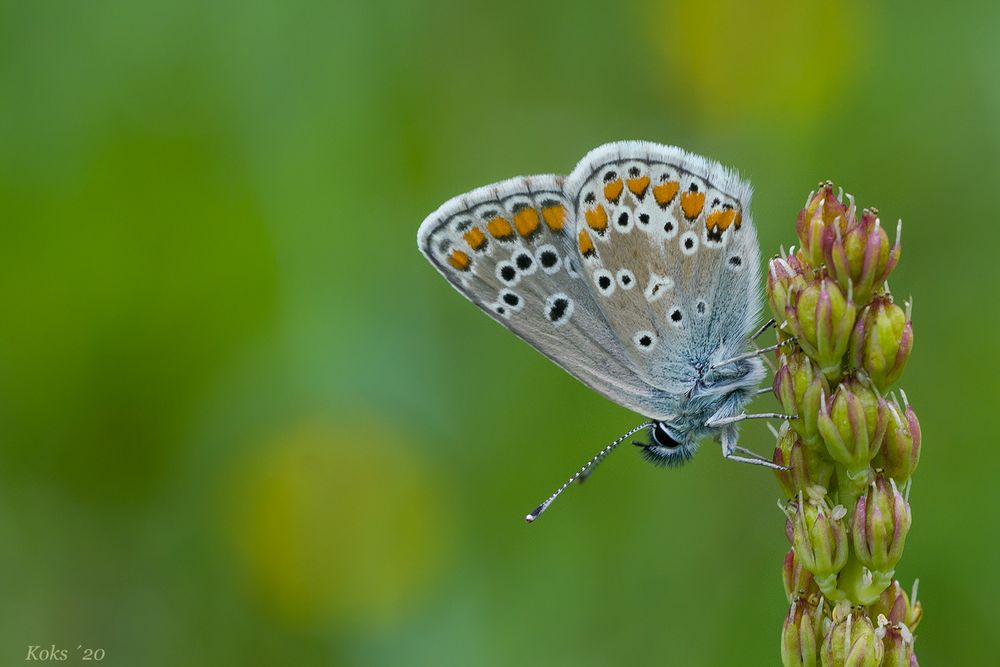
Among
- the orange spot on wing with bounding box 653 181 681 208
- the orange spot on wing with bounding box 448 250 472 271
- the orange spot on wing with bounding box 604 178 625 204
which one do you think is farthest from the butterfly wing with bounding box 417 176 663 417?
the orange spot on wing with bounding box 653 181 681 208

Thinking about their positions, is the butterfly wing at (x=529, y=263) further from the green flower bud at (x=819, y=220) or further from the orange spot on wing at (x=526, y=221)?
the green flower bud at (x=819, y=220)

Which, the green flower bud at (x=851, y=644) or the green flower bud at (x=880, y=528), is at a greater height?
the green flower bud at (x=880, y=528)

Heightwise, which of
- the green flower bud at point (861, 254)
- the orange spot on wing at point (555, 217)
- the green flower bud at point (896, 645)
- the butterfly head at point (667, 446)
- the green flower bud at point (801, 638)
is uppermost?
the green flower bud at point (861, 254)

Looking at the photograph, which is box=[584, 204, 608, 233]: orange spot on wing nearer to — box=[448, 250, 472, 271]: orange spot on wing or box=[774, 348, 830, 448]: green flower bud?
box=[448, 250, 472, 271]: orange spot on wing

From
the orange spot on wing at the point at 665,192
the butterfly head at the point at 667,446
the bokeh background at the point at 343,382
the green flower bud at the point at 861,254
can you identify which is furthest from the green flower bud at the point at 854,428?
the bokeh background at the point at 343,382

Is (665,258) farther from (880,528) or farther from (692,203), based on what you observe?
(880,528)
